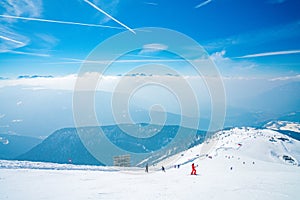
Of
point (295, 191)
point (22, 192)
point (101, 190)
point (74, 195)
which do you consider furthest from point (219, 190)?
point (22, 192)

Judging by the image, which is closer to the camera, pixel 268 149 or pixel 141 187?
Result: pixel 141 187

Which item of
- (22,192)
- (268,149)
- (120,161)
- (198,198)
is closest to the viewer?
(198,198)

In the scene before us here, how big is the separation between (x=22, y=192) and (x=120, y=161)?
26.5 metres

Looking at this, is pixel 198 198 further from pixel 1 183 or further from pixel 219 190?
pixel 1 183

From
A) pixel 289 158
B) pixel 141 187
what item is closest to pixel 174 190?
pixel 141 187

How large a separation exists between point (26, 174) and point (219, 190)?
18355 millimetres

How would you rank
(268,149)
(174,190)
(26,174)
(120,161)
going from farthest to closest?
(268,149) → (120,161) → (26,174) → (174,190)

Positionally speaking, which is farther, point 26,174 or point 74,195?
point 26,174

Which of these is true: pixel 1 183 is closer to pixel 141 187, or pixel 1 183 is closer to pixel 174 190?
pixel 141 187

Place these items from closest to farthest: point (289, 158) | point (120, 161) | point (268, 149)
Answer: point (120, 161)
point (289, 158)
point (268, 149)

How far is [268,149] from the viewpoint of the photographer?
102 m

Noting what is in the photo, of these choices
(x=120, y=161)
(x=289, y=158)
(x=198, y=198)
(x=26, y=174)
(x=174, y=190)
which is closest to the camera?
(x=198, y=198)

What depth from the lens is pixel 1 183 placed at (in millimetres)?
19016

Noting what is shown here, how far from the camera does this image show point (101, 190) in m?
17.9
